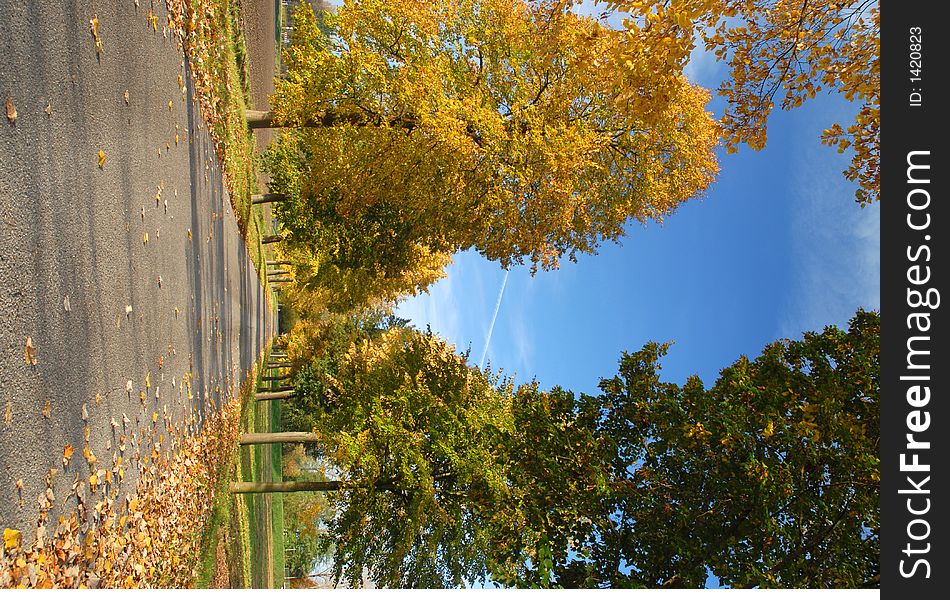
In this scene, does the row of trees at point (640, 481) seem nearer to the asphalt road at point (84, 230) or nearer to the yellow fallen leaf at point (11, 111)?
the asphalt road at point (84, 230)

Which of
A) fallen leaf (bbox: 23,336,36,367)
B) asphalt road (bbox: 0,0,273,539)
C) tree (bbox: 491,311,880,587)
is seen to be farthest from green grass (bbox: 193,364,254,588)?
fallen leaf (bbox: 23,336,36,367)

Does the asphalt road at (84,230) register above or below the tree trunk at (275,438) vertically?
above

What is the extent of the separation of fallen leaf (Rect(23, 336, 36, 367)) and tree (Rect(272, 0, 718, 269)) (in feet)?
29.9

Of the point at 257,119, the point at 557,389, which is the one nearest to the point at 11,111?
the point at 557,389

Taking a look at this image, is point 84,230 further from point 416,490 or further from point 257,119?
point 257,119

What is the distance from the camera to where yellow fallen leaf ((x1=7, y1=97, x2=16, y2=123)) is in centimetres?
413

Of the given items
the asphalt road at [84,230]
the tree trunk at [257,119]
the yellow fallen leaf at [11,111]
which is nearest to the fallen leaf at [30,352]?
the asphalt road at [84,230]

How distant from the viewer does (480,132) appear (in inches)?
511

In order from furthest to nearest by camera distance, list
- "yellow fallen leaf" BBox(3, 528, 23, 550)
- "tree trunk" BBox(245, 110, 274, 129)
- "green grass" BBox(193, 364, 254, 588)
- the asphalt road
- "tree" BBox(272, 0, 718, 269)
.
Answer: "tree trunk" BBox(245, 110, 274, 129)
"tree" BBox(272, 0, 718, 269)
"green grass" BBox(193, 364, 254, 588)
the asphalt road
"yellow fallen leaf" BBox(3, 528, 23, 550)

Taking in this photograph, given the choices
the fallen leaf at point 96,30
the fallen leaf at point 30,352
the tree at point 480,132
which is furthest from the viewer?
the tree at point 480,132

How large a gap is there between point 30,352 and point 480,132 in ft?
32.9

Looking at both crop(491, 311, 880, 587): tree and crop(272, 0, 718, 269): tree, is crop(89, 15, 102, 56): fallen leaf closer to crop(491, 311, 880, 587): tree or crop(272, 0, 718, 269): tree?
crop(272, 0, 718, 269): tree

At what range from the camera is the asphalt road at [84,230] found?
13.8 feet

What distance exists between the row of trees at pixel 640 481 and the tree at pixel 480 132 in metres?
4.76
